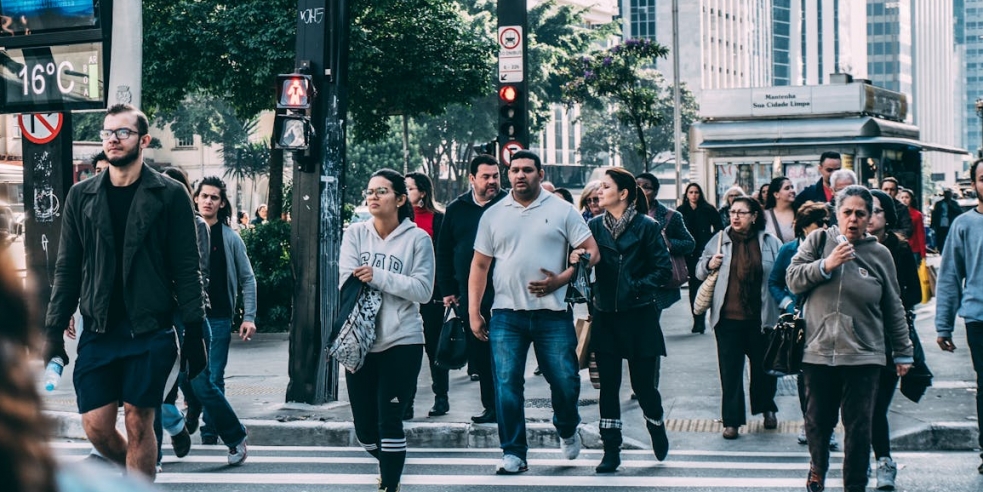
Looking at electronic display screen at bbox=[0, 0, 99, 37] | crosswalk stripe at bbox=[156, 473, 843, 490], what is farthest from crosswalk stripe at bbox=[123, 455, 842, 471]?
electronic display screen at bbox=[0, 0, 99, 37]

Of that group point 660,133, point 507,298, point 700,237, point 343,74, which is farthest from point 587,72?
point 660,133

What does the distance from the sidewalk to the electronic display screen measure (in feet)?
9.16

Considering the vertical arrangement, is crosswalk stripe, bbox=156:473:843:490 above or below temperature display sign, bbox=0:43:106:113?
below

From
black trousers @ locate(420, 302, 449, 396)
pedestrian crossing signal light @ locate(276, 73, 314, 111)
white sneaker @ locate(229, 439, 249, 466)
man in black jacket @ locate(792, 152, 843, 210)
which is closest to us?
white sneaker @ locate(229, 439, 249, 466)

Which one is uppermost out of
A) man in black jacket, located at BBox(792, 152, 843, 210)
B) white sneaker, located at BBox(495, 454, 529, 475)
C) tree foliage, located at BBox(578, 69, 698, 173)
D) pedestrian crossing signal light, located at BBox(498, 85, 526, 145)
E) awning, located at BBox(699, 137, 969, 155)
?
tree foliage, located at BBox(578, 69, 698, 173)

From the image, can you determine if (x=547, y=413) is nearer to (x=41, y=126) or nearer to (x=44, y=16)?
(x=41, y=126)

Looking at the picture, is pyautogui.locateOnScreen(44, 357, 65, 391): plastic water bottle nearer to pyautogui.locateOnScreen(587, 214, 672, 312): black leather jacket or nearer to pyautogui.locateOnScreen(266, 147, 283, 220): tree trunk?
pyautogui.locateOnScreen(587, 214, 672, 312): black leather jacket

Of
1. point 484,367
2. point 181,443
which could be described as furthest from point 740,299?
point 181,443

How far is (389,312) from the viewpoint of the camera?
21.7ft

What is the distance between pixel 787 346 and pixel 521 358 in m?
1.56

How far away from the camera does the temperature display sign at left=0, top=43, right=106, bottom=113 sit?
9672 mm

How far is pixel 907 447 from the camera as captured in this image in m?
8.62

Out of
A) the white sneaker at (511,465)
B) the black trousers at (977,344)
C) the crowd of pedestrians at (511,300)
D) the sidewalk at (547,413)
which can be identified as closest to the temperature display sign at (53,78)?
the crowd of pedestrians at (511,300)

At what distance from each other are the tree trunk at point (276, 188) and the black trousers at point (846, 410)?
14.5 metres
